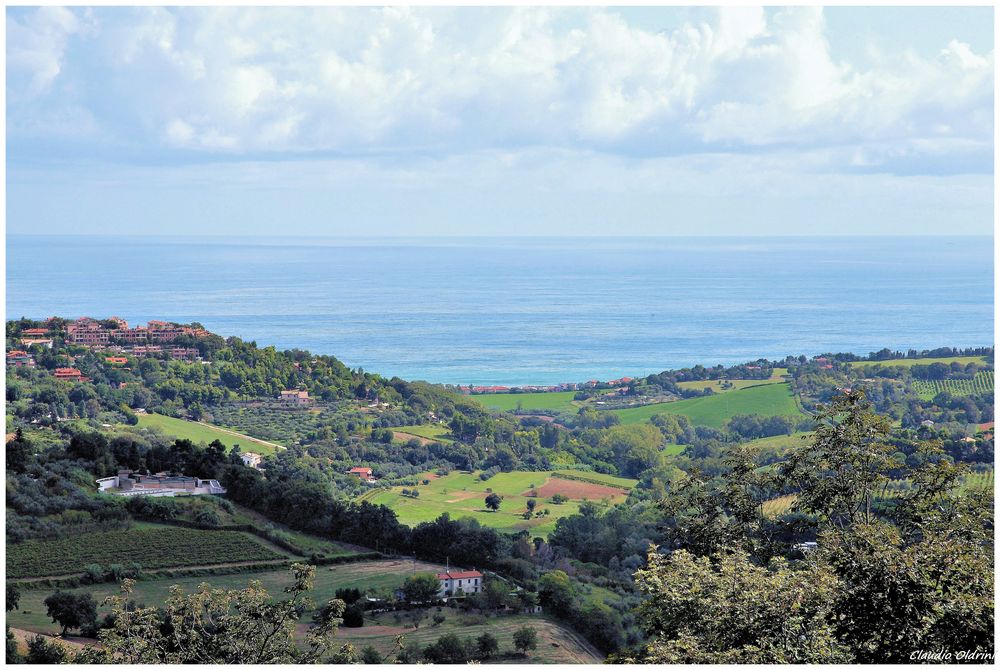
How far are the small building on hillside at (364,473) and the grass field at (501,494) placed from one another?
2.11 ft

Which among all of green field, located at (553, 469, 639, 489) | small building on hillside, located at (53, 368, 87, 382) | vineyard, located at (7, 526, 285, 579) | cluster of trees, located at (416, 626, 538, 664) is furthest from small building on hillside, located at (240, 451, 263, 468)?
cluster of trees, located at (416, 626, 538, 664)

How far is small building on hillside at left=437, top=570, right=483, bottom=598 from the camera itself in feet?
30.6

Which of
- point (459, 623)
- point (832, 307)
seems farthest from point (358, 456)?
point (832, 307)

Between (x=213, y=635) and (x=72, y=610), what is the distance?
361cm

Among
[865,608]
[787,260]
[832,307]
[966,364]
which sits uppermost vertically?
[787,260]

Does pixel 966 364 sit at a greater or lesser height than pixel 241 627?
greater

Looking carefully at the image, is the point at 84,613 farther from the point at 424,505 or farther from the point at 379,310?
the point at 379,310

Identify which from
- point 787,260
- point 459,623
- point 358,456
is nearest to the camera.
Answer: point 459,623

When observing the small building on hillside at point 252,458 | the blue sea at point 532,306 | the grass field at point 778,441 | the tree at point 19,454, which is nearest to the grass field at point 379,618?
the tree at point 19,454

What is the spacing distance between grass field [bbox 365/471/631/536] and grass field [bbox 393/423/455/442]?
1.96m

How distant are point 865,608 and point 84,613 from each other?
641 centimetres

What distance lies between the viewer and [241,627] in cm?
511

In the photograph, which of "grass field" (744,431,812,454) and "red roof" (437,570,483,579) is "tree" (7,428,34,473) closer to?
"red roof" (437,570,483,579)

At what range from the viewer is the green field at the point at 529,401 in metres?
21.4
